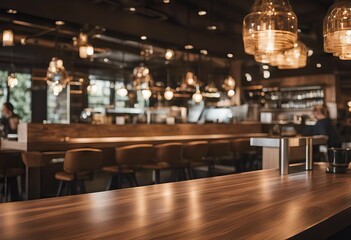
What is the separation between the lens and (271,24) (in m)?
2.98

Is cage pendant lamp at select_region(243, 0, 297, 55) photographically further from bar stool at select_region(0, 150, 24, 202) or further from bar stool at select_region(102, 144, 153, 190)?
bar stool at select_region(0, 150, 24, 202)

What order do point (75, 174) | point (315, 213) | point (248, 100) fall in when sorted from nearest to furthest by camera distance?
point (315, 213) < point (75, 174) < point (248, 100)

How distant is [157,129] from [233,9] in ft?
9.06

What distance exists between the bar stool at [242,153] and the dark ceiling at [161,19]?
7.59 feet

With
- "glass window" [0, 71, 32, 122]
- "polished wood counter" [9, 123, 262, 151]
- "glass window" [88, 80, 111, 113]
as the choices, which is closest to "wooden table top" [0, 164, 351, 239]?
"polished wood counter" [9, 123, 262, 151]

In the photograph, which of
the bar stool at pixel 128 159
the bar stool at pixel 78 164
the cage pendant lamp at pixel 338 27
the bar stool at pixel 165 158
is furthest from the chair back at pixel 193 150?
the cage pendant lamp at pixel 338 27

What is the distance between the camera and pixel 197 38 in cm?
822

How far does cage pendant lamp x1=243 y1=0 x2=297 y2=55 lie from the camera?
295 centimetres

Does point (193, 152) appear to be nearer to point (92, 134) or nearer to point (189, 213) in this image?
point (92, 134)

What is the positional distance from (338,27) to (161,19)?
192 inches

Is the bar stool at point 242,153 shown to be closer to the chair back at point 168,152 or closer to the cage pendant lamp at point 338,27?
the chair back at point 168,152

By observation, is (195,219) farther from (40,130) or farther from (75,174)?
(40,130)

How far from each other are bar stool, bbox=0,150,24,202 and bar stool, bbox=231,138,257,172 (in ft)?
12.5

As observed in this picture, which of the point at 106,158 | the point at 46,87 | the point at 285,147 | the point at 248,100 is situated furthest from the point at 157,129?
the point at 248,100
